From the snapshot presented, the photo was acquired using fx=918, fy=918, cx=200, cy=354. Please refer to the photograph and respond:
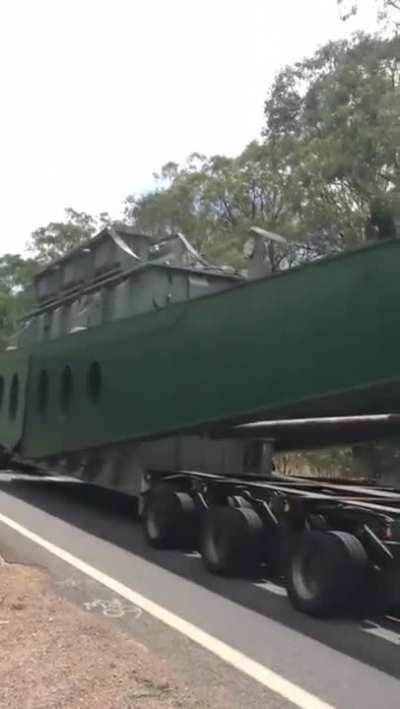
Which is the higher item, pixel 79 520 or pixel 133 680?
pixel 79 520

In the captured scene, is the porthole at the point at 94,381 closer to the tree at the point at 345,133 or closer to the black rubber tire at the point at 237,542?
the black rubber tire at the point at 237,542

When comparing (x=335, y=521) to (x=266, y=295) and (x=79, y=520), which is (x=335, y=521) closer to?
(x=266, y=295)

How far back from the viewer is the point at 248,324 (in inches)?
369

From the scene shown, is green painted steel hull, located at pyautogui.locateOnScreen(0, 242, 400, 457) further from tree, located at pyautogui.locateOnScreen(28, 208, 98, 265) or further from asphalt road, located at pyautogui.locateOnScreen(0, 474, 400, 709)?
tree, located at pyautogui.locateOnScreen(28, 208, 98, 265)

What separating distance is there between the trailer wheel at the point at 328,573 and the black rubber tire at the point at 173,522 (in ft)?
9.09

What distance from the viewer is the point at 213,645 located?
625 centimetres

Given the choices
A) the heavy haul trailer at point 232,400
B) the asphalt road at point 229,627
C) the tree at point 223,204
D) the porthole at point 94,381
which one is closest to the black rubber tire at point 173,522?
the heavy haul trailer at point 232,400

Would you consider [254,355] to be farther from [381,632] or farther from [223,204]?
[223,204]

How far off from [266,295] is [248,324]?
0.43 metres

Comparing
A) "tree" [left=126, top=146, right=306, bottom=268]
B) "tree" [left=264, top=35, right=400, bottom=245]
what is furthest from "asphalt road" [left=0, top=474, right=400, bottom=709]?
"tree" [left=126, top=146, right=306, bottom=268]

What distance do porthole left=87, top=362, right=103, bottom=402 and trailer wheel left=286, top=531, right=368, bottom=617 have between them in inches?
228

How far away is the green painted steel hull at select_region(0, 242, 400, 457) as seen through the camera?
7.83m

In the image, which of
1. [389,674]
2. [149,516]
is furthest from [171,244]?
[389,674]

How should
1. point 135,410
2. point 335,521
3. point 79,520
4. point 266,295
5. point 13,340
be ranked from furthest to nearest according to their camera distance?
point 13,340 < point 79,520 < point 135,410 < point 266,295 < point 335,521
